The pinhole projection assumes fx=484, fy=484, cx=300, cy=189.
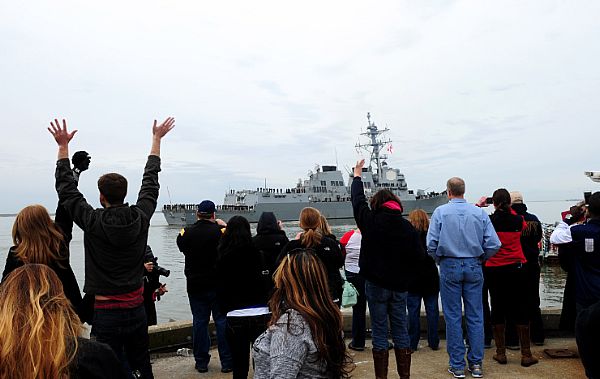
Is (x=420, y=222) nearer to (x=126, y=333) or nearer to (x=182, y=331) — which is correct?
(x=182, y=331)

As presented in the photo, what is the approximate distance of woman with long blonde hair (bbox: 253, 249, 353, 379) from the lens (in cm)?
217

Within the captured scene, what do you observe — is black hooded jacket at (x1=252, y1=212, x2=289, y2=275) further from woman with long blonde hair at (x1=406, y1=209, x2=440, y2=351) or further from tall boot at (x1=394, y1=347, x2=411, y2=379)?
woman with long blonde hair at (x1=406, y1=209, x2=440, y2=351)

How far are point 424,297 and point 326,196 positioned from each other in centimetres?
5757

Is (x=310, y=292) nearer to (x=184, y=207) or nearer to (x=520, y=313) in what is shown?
(x=520, y=313)

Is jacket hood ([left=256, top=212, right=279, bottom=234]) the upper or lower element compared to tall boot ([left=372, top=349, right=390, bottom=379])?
upper

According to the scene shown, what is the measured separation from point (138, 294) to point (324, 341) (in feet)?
5.23

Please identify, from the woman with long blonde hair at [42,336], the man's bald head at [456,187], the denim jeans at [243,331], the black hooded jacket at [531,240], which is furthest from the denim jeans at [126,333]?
the black hooded jacket at [531,240]

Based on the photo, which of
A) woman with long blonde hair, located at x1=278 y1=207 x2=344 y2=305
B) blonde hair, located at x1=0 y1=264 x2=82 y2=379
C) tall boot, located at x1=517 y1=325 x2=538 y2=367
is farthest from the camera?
tall boot, located at x1=517 y1=325 x2=538 y2=367

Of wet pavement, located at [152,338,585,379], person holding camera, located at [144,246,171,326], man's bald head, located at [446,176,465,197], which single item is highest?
man's bald head, located at [446,176,465,197]

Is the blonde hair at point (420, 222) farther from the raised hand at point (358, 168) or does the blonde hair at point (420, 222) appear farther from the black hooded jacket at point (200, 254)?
the black hooded jacket at point (200, 254)

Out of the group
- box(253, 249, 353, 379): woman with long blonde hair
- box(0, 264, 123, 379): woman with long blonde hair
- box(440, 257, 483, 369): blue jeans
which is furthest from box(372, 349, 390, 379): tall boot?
box(0, 264, 123, 379): woman with long blonde hair

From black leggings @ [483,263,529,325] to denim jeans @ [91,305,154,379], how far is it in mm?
3367

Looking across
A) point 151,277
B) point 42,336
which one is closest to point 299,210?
point 151,277

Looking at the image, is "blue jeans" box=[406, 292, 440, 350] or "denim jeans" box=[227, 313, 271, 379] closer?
"denim jeans" box=[227, 313, 271, 379]
